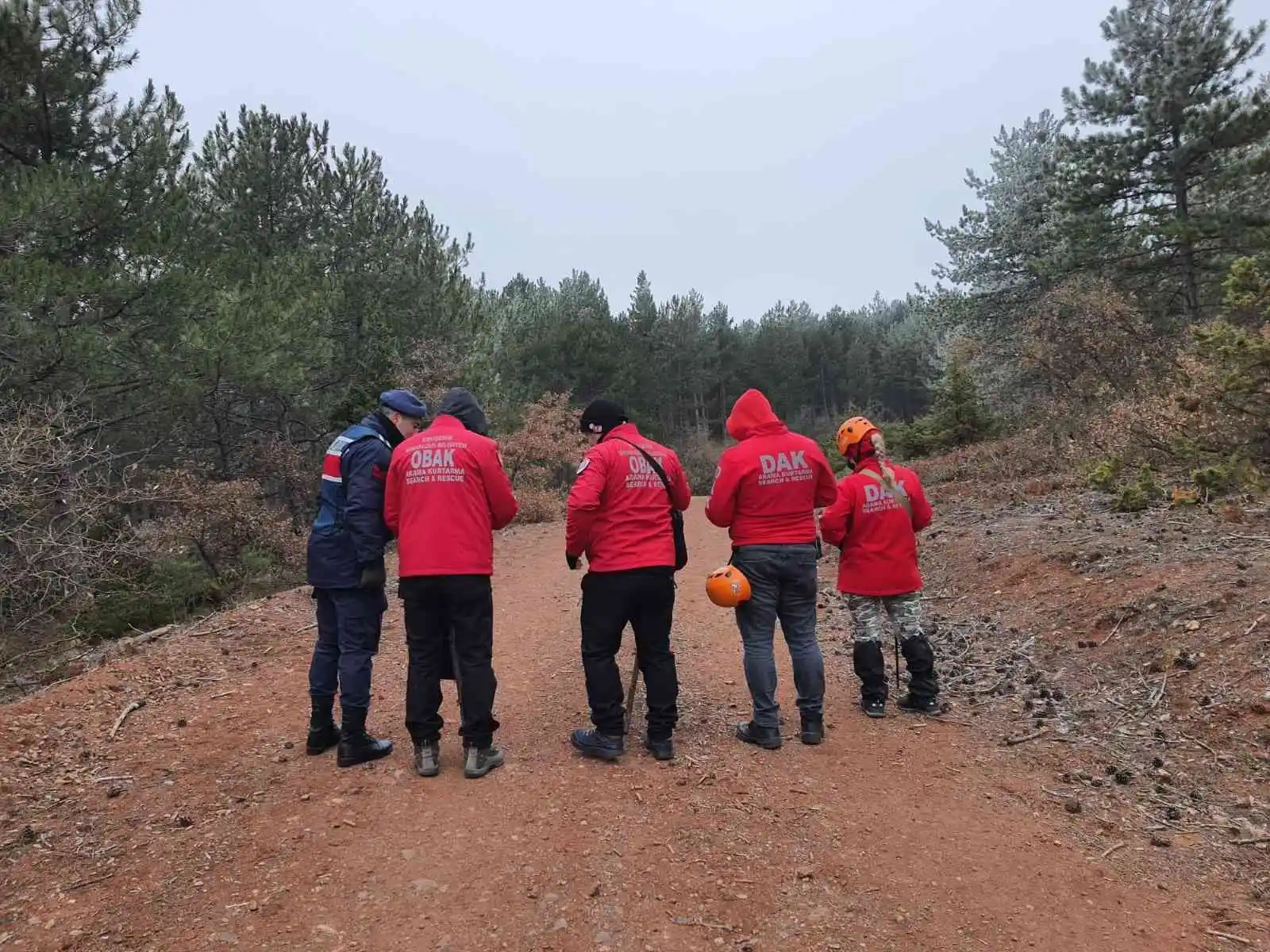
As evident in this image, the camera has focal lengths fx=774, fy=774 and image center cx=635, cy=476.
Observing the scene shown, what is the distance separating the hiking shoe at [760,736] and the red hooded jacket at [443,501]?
1809 mm

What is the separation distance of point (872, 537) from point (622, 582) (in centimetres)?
178

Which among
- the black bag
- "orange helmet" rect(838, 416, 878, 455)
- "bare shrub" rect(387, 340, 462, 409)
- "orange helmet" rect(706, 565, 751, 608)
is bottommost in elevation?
"orange helmet" rect(706, 565, 751, 608)

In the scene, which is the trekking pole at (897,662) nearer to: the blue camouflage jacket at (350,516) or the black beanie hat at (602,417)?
the black beanie hat at (602,417)

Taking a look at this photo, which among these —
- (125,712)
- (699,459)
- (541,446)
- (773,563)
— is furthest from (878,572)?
(699,459)

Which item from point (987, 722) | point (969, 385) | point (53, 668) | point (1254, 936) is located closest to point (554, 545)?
point (53, 668)

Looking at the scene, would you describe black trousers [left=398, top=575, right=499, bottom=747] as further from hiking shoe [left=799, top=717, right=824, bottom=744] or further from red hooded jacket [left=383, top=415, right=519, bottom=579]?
hiking shoe [left=799, top=717, right=824, bottom=744]

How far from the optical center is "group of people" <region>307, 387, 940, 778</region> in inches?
162

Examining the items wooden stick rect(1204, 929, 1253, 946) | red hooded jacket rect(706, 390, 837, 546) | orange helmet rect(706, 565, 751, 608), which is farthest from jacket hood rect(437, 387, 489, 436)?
wooden stick rect(1204, 929, 1253, 946)

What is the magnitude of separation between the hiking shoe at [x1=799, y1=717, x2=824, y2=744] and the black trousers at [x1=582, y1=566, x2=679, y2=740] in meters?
0.81

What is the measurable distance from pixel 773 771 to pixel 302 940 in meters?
2.38

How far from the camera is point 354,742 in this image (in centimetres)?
429

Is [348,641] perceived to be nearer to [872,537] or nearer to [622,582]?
[622,582]

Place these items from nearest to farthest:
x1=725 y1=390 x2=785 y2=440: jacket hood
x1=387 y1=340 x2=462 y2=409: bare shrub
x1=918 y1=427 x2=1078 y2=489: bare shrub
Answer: x1=725 y1=390 x2=785 y2=440: jacket hood < x1=918 y1=427 x2=1078 y2=489: bare shrub < x1=387 y1=340 x2=462 y2=409: bare shrub

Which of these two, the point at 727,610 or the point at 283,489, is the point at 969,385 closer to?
the point at 727,610
